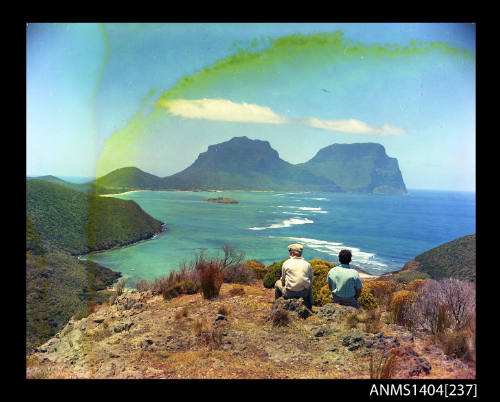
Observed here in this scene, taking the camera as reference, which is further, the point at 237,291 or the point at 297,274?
the point at 237,291

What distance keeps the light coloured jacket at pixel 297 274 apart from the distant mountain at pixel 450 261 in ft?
41.4

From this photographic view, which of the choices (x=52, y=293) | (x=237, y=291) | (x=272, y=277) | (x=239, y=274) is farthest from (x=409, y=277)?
(x=52, y=293)


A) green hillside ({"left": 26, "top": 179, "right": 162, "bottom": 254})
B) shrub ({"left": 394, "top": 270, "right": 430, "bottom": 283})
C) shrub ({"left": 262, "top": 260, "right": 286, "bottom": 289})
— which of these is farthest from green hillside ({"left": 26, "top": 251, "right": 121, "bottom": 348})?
shrub ({"left": 394, "top": 270, "right": 430, "bottom": 283})

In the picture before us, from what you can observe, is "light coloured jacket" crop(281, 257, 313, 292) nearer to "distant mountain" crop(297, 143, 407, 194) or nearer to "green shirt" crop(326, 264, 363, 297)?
"green shirt" crop(326, 264, 363, 297)

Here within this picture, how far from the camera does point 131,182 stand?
56.8ft

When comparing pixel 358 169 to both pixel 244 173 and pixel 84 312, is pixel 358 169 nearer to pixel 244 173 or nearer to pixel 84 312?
pixel 244 173

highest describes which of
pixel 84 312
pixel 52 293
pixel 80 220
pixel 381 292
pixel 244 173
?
pixel 244 173

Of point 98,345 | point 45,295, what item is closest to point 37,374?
point 98,345

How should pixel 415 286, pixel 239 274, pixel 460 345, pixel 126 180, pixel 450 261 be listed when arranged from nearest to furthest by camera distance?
pixel 460 345 → pixel 415 286 → pixel 239 274 → pixel 126 180 → pixel 450 261

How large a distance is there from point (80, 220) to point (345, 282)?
15068 millimetres

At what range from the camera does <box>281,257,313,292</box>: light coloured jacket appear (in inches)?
189

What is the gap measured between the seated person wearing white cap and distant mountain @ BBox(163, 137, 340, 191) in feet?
A: 69.8

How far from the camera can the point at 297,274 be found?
15.8 ft

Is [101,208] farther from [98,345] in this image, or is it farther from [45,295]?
[98,345]
